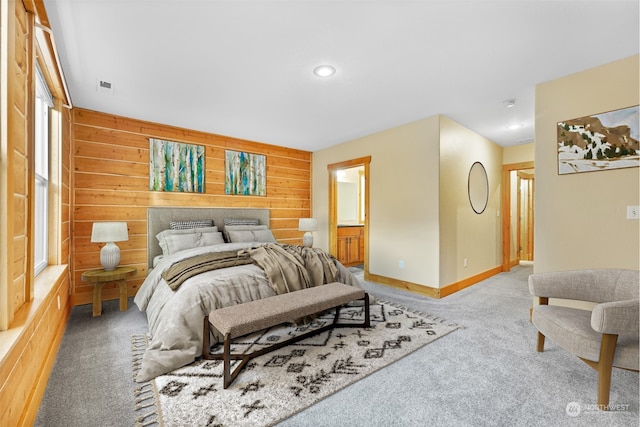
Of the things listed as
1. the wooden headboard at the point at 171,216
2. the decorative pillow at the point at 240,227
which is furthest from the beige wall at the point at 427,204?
the wooden headboard at the point at 171,216

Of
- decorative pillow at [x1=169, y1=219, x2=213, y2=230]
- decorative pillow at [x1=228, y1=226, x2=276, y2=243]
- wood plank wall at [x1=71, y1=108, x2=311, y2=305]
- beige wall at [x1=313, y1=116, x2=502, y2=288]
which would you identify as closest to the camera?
wood plank wall at [x1=71, y1=108, x2=311, y2=305]

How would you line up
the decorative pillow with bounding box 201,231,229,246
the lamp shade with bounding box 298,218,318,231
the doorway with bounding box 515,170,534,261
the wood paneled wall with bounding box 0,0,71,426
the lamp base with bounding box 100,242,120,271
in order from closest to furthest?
1. the wood paneled wall with bounding box 0,0,71,426
2. the lamp base with bounding box 100,242,120,271
3. the decorative pillow with bounding box 201,231,229,246
4. the lamp shade with bounding box 298,218,318,231
5. the doorway with bounding box 515,170,534,261

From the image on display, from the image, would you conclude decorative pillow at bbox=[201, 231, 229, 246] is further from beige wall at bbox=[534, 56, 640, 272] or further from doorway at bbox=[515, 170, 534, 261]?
doorway at bbox=[515, 170, 534, 261]

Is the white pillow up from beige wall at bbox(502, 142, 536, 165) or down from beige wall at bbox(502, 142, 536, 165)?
down

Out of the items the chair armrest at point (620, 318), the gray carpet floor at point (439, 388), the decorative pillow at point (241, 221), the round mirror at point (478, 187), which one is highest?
→ the round mirror at point (478, 187)

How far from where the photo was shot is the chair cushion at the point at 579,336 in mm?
1519

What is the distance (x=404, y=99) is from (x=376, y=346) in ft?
8.37

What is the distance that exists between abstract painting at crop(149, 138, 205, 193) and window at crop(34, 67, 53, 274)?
54.1 inches

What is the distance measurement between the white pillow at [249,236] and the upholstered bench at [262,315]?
1.92 m

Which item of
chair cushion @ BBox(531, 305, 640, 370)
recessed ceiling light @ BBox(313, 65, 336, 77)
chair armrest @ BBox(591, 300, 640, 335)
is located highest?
recessed ceiling light @ BBox(313, 65, 336, 77)

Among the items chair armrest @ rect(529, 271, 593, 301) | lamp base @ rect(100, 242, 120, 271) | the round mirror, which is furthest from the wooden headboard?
chair armrest @ rect(529, 271, 593, 301)

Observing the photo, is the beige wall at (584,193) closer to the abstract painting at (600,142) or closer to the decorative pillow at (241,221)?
the abstract painting at (600,142)

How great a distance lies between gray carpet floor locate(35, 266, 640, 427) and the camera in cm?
149

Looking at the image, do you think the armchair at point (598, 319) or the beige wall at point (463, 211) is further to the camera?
the beige wall at point (463, 211)
